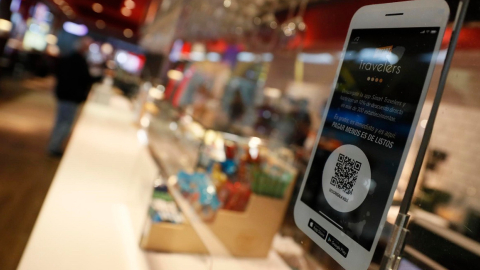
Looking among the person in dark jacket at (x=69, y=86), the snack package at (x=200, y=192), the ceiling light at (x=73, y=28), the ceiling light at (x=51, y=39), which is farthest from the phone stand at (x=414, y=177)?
the ceiling light at (x=73, y=28)

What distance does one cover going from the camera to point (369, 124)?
68 centimetres

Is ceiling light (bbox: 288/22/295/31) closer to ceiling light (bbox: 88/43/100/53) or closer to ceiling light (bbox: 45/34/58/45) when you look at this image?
ceiling light (bbox: 45/34/58/45)

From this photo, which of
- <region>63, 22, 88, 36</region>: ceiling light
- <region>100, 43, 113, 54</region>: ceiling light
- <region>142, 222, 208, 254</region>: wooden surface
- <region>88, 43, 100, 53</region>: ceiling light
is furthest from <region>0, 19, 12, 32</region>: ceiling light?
<region>88, 43, 100, 53</region>: ceiling light

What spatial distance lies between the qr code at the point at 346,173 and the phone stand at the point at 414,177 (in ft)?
0.29

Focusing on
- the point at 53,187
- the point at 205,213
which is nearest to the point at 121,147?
the point at 53,187

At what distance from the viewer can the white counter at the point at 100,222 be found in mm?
1608

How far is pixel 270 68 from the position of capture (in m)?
5.51

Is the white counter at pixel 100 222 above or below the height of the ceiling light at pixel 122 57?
below

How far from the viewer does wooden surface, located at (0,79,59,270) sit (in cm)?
278

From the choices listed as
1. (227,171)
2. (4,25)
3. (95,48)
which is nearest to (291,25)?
(227,171)

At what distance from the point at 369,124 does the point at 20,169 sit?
4.51m

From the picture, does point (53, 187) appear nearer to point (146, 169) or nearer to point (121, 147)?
point (146, 169)

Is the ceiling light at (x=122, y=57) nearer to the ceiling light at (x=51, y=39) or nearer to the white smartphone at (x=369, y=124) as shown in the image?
the ceiling light at (x=51, y=39)

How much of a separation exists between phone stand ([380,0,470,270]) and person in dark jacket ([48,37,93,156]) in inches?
192
